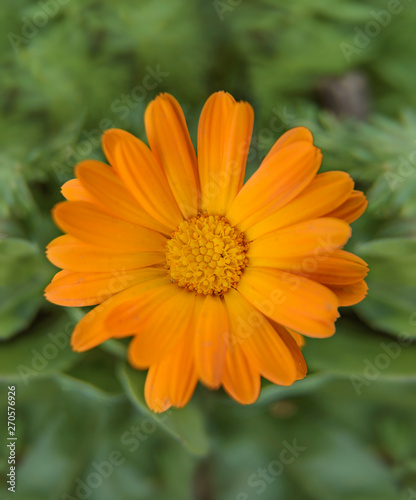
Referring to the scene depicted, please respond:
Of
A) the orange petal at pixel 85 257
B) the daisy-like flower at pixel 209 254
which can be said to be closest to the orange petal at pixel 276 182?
the daisy-like flower at pixel 209 254

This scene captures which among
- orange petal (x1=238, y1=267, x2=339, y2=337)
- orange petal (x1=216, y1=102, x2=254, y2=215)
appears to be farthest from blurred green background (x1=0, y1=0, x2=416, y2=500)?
orange petal (x1=238, y1=267, x2=339, y2=337)

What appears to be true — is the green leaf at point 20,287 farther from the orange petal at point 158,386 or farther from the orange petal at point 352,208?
the orange petal at point 352,208

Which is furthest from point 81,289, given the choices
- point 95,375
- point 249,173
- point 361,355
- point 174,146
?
point 361,355

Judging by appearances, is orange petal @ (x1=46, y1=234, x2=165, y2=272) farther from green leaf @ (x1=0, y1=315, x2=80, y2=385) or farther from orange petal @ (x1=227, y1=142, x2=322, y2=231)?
green leaf @ (x1=0, y1=315, x2=80, y2=385)

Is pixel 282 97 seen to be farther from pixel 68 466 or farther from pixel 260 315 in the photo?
pixel 68 466

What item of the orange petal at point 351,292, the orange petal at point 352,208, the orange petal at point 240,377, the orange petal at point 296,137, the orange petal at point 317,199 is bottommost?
the orange petal at point 240,377

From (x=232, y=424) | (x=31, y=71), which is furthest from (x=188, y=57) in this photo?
(x=232, y=424)

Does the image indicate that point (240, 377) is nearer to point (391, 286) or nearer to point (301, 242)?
point (301, 242)
